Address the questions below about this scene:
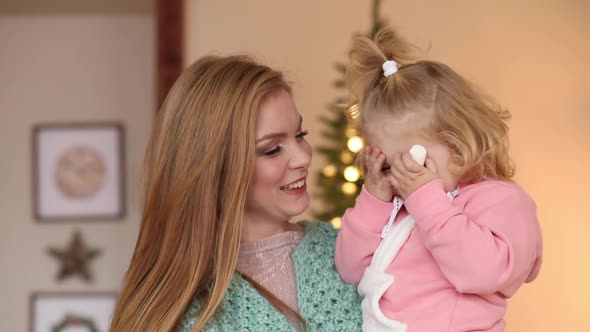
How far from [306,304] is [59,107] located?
10.4 ft

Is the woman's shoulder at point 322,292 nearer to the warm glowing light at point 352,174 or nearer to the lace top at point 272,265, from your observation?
the lace top at point 272,265

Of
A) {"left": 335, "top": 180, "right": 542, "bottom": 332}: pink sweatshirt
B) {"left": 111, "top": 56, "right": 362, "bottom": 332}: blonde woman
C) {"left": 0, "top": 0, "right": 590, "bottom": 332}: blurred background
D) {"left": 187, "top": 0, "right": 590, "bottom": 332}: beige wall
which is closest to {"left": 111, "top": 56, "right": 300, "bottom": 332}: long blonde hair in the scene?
{"left": 111, "top": 56, "right": 362, "bottom": 332}: blonde woman

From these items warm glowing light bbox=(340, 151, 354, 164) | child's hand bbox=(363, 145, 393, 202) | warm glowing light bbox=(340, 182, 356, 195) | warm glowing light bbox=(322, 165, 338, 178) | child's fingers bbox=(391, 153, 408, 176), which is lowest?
warm glowing light bbox=(340, 182, 356, 195)

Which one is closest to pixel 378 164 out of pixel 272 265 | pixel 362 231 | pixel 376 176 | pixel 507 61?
pixel 376 176

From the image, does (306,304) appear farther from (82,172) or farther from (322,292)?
(82,172)

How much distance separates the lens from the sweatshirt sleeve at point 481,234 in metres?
1.68

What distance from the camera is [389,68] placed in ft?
6.19

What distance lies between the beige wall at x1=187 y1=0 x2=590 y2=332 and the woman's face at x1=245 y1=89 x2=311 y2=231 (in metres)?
1.60

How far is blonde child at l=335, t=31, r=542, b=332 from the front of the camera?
5.59ft

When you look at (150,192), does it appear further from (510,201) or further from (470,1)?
(470,1)

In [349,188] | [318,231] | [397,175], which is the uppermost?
[397,175]

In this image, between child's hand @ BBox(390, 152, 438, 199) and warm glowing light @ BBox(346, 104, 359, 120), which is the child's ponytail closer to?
warm glowing light @ BBox(346, 104, 359, 120)

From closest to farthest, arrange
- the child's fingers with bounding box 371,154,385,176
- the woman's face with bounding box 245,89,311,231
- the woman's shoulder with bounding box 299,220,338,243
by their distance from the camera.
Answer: the child's fingers with bounding box 371,154,385,176 → the woman's face with bounding box 245,89,311,231 → the woman's shoulder with bounding box 299,220,338,243

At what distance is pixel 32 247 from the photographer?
4852 millimetres
